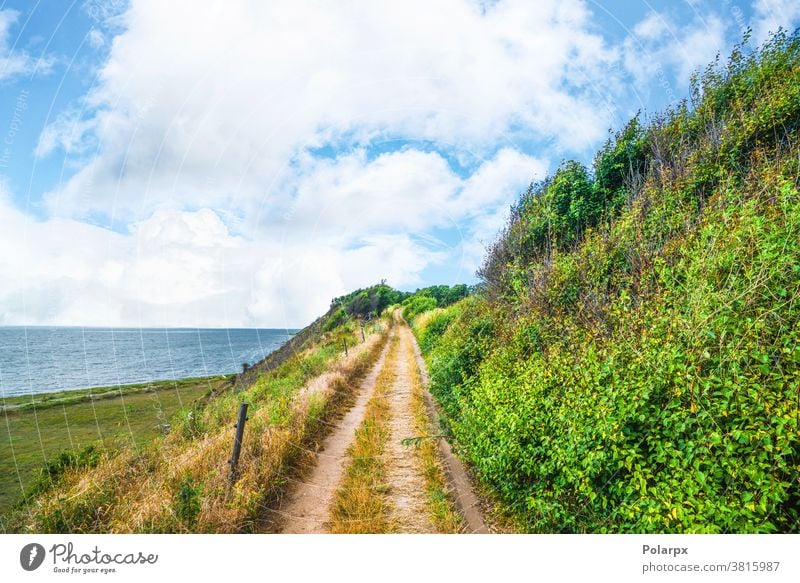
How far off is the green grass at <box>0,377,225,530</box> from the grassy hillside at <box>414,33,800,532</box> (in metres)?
10.4

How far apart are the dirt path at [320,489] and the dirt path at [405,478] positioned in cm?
97

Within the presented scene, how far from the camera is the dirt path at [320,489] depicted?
16.0 feet

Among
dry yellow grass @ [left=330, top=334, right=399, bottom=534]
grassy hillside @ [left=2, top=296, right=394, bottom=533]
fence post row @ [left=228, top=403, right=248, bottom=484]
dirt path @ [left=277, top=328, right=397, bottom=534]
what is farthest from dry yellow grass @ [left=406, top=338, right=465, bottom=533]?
fence post row @ [left=228, top=403, right=248, bottom=484]

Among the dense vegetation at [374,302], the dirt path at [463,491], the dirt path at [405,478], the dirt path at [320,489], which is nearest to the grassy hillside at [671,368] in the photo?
the dirt path at [463,491]

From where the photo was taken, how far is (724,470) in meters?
2.71

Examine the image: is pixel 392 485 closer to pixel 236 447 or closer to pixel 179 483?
pixel 236 447

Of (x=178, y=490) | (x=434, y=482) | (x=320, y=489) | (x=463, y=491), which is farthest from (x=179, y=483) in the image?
(x=463, y=491)

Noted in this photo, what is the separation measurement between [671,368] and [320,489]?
17.6 ft

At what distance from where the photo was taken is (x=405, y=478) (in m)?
5.93
